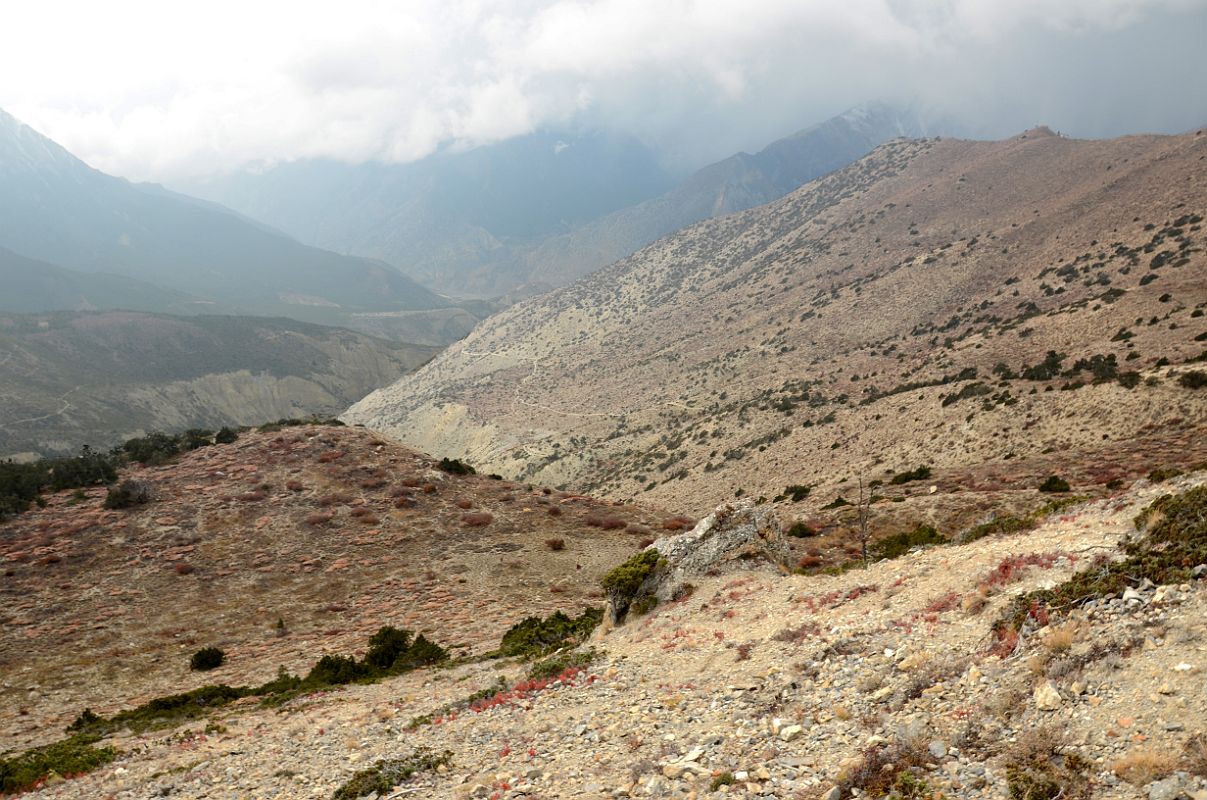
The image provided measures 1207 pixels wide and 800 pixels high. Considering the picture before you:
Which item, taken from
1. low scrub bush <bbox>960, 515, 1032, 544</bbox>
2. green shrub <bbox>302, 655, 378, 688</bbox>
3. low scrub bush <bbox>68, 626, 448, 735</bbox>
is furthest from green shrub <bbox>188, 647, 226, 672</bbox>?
low scrub bush <bbox>960, 515, 1032, 544</bbox>

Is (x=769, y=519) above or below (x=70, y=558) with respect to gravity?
below

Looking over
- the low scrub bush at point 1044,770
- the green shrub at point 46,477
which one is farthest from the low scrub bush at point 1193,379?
the green shrub at point 46,477

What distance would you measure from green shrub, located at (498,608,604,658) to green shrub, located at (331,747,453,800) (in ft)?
21.3

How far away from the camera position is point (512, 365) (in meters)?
137

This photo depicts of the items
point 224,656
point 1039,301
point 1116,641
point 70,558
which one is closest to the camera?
point 1116,641

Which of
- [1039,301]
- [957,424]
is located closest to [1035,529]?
[957,424]

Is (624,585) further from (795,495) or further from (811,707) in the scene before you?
(795,495)

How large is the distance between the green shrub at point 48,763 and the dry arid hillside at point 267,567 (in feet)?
7.65

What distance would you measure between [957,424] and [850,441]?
28.0 feet

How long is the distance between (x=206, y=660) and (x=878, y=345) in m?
78.4

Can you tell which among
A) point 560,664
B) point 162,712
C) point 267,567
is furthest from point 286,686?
point 267,567

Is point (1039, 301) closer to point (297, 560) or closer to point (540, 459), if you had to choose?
point (540, 459)

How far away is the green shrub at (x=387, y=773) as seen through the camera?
1084cm

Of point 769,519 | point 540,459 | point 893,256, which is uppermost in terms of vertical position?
point 893,256
